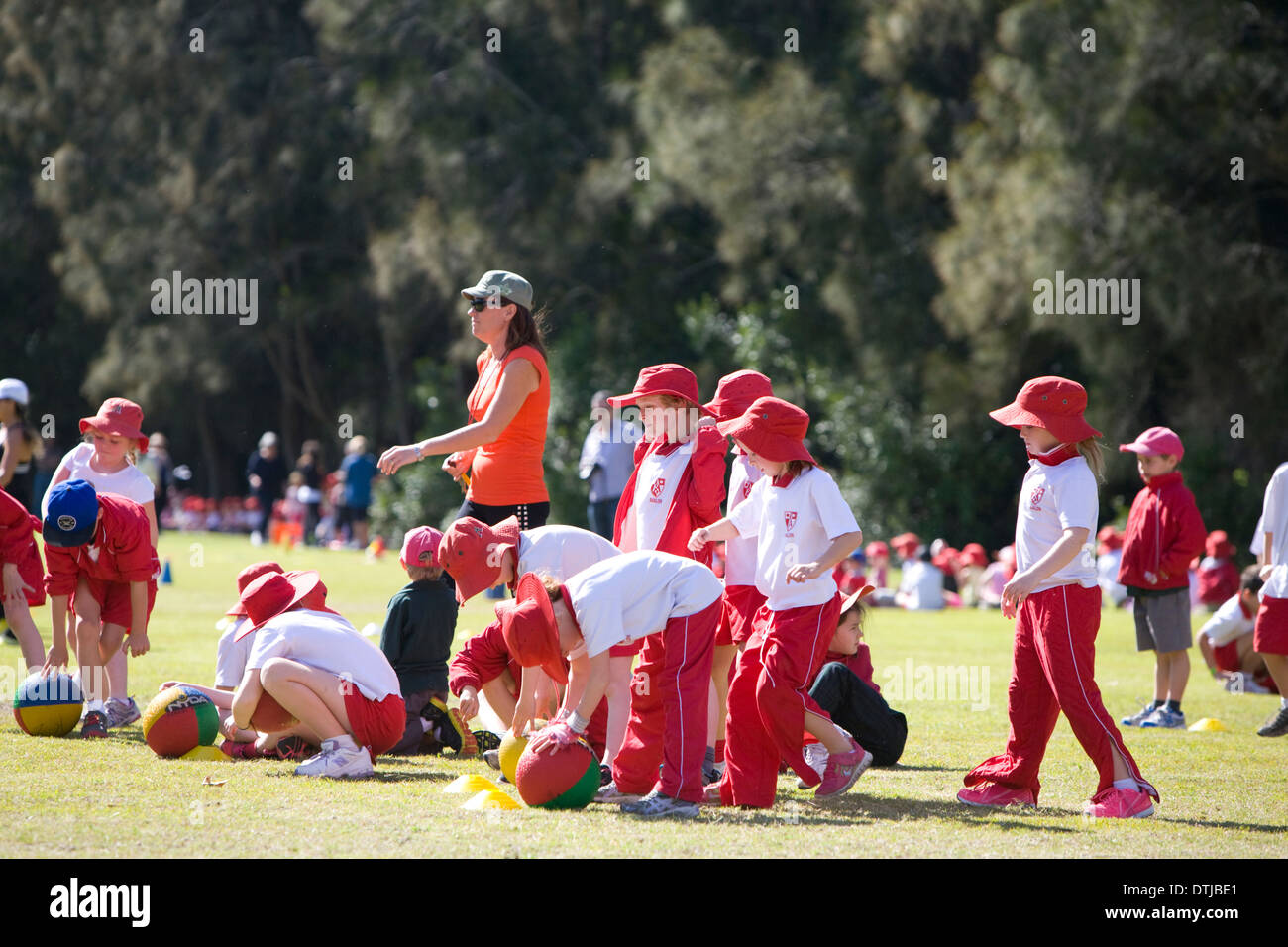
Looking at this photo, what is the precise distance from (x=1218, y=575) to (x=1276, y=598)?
6749mm

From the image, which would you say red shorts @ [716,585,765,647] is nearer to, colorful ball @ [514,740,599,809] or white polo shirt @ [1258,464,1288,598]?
colorful ball @ [514,740,599,809]

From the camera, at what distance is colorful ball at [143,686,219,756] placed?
7.60 m

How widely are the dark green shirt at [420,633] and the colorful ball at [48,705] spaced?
169cm

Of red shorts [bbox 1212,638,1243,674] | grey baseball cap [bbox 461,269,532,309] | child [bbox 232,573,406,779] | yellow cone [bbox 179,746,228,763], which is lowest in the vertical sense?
red shorts [bbox 1212,638,1243,674]

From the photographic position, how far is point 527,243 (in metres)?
29.5

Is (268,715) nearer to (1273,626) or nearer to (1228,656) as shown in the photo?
(1273,626)

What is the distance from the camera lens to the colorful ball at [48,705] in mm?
8125

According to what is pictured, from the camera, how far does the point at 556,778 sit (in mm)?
6480

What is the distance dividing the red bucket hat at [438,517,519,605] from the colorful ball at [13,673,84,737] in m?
2.70

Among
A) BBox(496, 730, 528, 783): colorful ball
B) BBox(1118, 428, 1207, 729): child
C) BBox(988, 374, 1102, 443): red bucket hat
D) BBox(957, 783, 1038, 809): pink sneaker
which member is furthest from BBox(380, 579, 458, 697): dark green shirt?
BBox(1118, 428, 1207, 729): child

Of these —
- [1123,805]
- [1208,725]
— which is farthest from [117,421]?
[1208,725]

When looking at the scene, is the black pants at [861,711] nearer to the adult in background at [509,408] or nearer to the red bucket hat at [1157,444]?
the adult in background at [509,408]

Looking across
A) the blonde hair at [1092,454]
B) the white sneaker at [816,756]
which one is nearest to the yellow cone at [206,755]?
the white sneaker at [816,756]

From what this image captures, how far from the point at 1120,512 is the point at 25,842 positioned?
20543 mm
